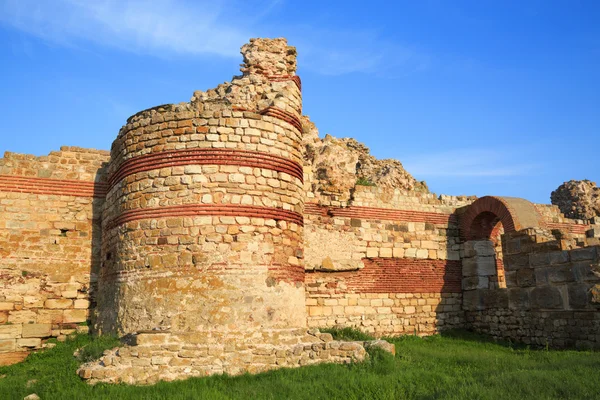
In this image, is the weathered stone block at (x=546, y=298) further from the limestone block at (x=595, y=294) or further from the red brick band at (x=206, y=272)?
the red brick band at (x=206, y=272)

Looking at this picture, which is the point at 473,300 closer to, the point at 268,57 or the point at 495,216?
the point at 495,216

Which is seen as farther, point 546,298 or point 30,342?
point 546,298

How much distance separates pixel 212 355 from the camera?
705cm

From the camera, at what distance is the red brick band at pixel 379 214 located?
11.0 m

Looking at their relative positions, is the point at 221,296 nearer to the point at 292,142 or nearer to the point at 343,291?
the point at 292,142

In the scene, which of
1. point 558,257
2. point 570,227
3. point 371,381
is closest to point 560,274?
point 558,257

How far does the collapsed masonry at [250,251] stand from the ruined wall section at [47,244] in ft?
0.08

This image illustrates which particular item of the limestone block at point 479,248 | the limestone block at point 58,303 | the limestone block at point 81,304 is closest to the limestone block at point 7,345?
the limestone block at point 58,303

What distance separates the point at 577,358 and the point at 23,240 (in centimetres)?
984

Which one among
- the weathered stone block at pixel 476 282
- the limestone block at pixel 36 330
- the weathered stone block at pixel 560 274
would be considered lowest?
the limestone block at pixel 36 330

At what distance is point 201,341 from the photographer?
23.4 feet

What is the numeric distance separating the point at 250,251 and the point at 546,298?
6.68m

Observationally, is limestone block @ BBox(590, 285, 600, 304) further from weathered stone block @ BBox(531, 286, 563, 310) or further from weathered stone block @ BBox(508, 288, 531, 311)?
weathered stone block @ BBox(508, 288, 531, 311)

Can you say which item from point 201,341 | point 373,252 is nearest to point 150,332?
point 201,341
